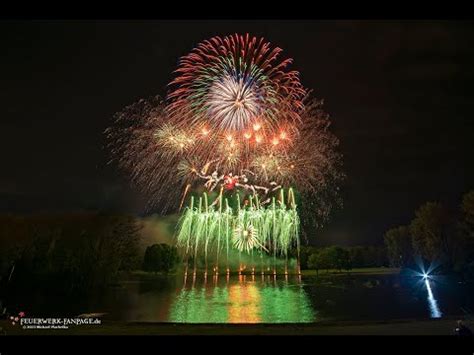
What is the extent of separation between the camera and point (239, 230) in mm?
6273

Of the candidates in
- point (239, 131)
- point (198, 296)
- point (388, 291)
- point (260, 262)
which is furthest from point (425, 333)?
point (239, 131)

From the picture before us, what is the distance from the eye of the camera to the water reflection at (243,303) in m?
5.53

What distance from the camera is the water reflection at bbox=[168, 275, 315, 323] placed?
5.53 metres

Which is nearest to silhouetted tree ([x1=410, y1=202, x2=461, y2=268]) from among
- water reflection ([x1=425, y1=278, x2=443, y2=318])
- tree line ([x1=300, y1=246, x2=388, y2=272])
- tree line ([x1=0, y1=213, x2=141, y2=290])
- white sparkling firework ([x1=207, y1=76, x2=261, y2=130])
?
tree line ([x1=300, y1=246, x2=388, y2=272])

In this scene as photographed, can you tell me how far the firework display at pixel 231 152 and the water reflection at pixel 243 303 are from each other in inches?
20.4

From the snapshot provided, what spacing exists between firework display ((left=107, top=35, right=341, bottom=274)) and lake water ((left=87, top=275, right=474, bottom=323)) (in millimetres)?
531

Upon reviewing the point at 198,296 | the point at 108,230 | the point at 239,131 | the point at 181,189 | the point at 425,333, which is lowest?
the point at 425,333

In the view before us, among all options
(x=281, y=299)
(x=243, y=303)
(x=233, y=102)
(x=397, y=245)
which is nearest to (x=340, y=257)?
(x=397, y=245)

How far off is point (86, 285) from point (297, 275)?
10.0 ft

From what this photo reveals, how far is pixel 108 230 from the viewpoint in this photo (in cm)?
622

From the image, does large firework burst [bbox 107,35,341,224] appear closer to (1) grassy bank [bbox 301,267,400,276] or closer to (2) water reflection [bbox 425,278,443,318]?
(1) grassy bank [bbox 301,267,400,276]

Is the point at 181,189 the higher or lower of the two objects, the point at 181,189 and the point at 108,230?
the higher

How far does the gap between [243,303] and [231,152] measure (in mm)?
2116

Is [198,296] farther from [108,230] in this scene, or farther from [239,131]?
[239,131]
